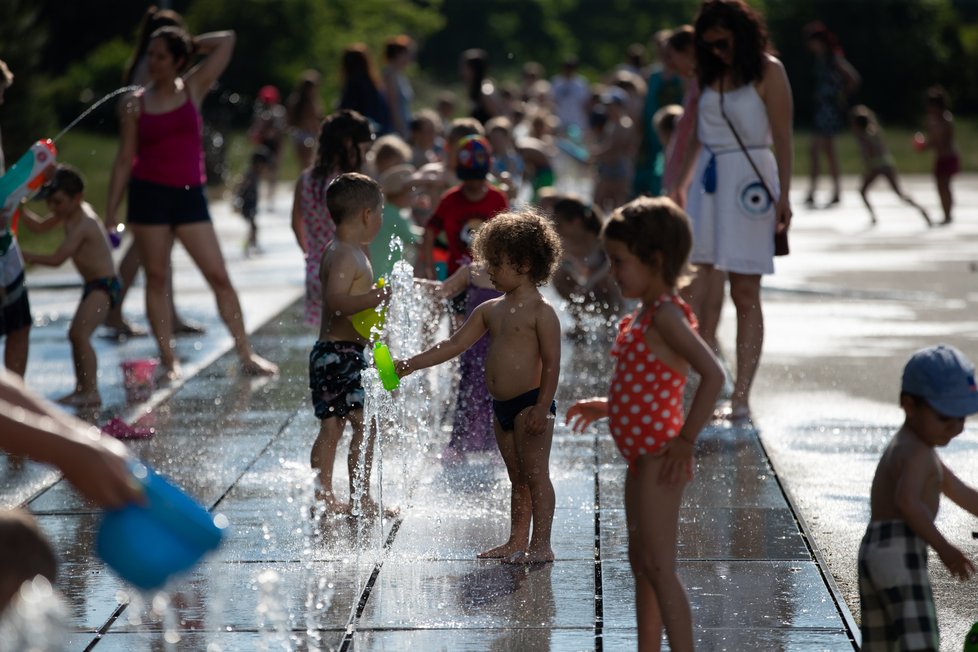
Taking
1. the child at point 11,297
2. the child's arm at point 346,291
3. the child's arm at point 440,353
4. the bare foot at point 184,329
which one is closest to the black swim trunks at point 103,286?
the child at point 11,297

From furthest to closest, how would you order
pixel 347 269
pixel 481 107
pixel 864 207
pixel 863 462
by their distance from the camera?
pixel 864 207 < pixel 481 107 < pixel 863 462 < pixel 347 269

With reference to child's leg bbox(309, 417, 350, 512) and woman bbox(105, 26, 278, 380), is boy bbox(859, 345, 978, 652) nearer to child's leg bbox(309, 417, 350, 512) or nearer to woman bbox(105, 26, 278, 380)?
child's leg bbox(309, 417, 350, 512)

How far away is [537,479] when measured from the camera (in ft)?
16.9

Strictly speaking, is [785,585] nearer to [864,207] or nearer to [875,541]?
[875,541]

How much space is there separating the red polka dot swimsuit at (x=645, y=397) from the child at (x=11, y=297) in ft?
13.0

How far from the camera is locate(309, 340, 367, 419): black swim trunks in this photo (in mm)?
5852

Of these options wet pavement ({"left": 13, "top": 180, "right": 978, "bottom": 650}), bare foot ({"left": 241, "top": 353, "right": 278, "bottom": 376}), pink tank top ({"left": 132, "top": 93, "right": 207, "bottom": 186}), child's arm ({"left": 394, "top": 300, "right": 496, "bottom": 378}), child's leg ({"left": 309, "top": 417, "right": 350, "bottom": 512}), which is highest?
pink tank top ({"left": 132, "top": 93, "right": 207, "bottom": 186})

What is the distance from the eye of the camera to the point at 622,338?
157 inches

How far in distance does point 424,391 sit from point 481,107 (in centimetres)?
601

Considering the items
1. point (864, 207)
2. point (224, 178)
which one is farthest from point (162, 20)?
point (224, 178)

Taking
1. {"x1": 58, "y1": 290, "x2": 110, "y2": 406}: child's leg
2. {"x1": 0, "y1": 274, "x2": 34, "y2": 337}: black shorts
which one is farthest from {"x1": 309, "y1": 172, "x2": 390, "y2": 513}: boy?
{"x1": 58, "y1": 290, "x2": 110, "y2": 406}: child's leg

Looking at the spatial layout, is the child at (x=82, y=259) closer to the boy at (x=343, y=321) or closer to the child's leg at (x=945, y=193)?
the boy at (x=343, y=321)

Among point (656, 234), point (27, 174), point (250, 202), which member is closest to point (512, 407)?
point (656, 234)

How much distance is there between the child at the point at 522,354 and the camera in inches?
199
